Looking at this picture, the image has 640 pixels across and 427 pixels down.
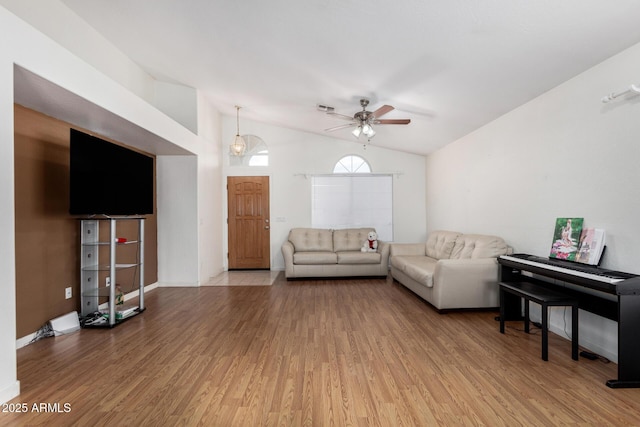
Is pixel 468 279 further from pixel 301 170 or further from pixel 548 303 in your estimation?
pixel 301 170

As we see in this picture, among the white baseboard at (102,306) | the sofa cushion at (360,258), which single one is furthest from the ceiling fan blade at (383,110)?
the white baseboard at (102,306)

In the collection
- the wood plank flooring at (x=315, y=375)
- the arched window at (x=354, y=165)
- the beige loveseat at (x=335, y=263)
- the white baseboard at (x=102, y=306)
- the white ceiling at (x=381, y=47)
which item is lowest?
the wood plank flooring at (x=315, y=375)

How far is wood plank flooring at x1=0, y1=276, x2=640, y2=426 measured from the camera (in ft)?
6.16

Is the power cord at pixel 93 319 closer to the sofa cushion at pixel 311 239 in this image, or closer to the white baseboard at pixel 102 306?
the white baseboard at pixel 102 306

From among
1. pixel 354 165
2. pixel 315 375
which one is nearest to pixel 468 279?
pixel 315 375

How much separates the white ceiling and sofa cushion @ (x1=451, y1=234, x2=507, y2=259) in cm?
162

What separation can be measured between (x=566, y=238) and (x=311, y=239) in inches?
169

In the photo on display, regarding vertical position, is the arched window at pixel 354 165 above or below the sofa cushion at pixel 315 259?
above

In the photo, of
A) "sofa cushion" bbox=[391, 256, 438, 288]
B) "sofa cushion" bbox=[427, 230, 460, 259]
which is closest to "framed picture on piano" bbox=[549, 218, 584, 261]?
"sofa cushion" bbox=[391, 256, 438, 288]

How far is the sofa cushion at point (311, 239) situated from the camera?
637 cm

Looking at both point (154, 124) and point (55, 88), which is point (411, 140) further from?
point (55, 88)

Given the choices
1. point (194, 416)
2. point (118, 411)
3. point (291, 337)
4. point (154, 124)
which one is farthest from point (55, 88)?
point (291, 337)

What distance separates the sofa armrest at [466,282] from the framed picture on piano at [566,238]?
30.8 inches

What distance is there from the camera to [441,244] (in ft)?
16.8
